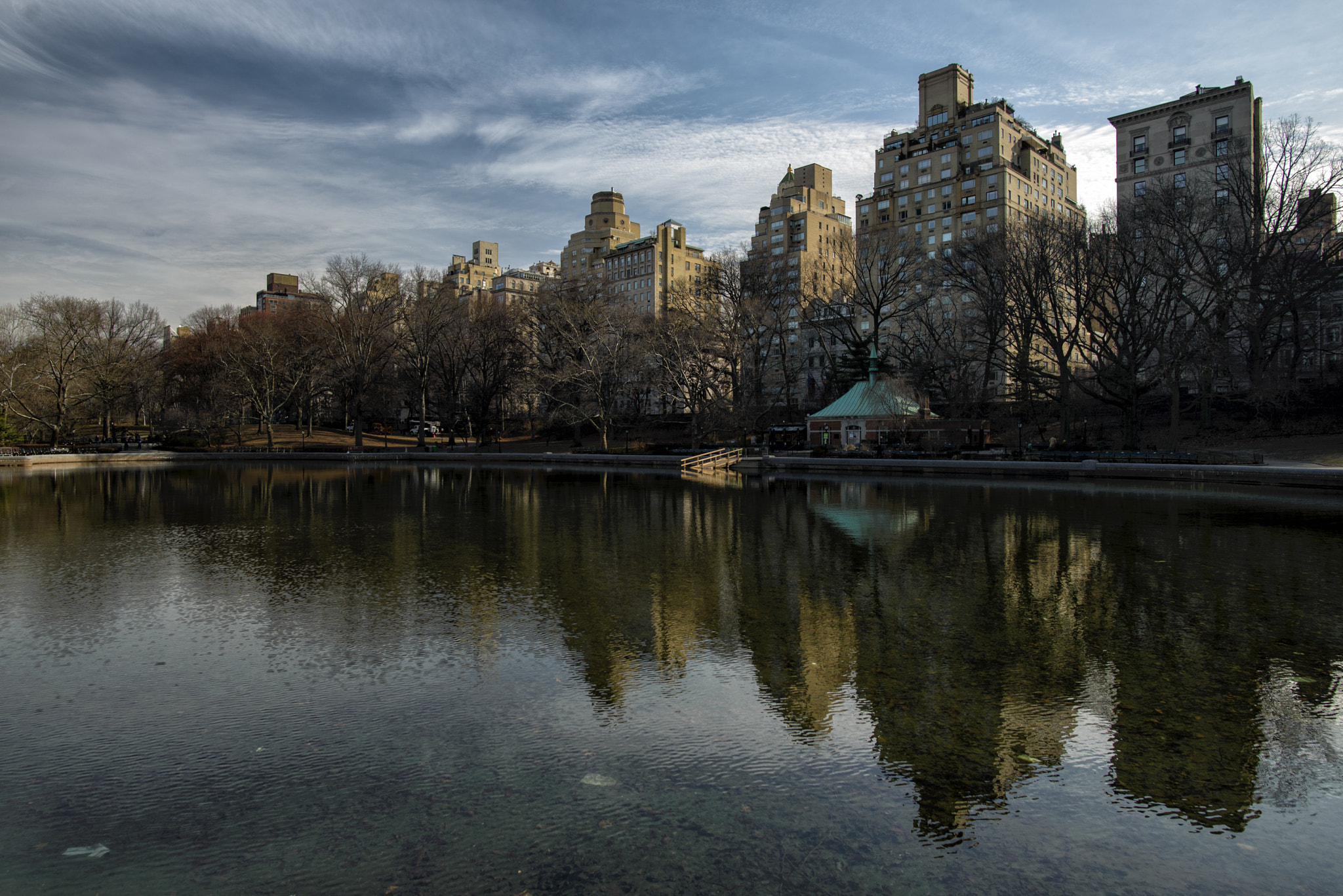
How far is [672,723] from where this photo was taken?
6.40 m

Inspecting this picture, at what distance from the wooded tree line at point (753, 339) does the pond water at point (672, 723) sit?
112 ft

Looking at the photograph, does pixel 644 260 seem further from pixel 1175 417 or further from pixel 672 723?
pixel 672 723

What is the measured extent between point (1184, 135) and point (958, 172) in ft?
86.8

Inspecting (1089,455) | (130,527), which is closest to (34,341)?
(130,527)

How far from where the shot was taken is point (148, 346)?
72250 millimetres

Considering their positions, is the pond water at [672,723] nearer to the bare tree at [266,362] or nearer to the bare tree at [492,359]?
the bare tree at [492,359]

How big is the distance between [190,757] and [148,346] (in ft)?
268

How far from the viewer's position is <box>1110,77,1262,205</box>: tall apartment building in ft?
252

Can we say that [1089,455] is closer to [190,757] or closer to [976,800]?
[976,800]

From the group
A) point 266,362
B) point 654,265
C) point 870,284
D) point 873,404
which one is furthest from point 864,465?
point 654,265

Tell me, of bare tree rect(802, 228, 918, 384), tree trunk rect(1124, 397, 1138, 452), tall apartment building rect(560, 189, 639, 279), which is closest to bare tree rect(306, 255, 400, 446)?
bare tree rect(802, 228, 918, 384)

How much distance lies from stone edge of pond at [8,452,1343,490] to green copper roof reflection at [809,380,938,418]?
29.3ft

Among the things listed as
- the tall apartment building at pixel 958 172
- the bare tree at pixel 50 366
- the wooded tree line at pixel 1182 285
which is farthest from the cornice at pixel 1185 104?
the bare tree at pixel 50 366

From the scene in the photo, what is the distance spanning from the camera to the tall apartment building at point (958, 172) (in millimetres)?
98000
